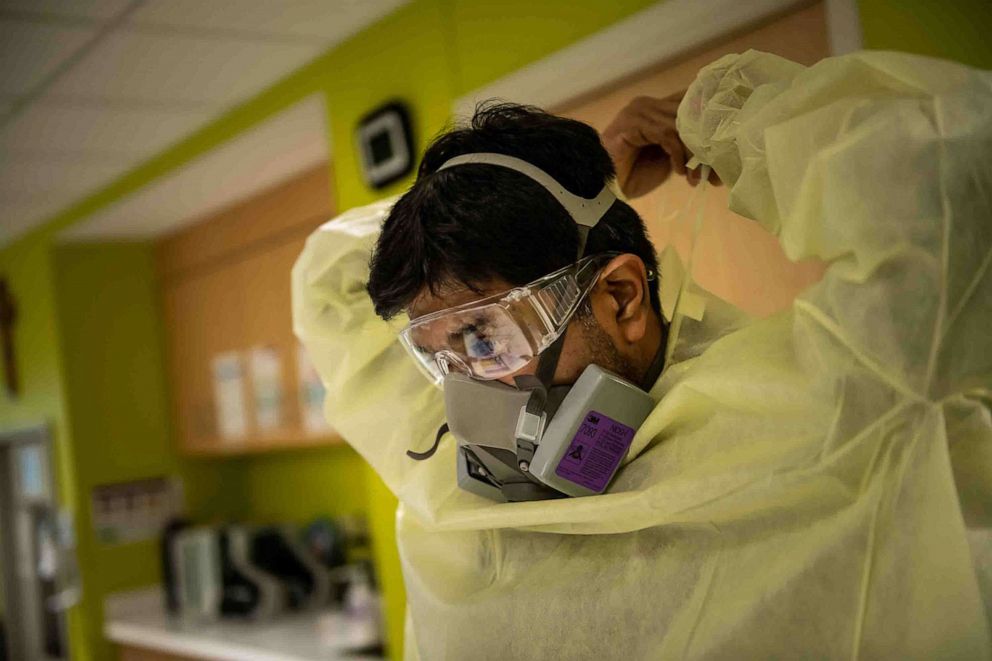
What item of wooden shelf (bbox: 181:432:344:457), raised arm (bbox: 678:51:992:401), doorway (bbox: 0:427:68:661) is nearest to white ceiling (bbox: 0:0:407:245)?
wooden shelf (bbox: 181:432:344:457)

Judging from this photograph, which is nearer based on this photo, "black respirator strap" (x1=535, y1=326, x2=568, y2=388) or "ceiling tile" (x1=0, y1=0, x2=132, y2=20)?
"black respirator strap" (x1=535, y1=326, x2=568, y2=388)

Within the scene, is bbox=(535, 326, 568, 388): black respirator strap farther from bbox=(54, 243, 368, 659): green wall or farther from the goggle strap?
bbox=(54, 243, 368, 659): green wall

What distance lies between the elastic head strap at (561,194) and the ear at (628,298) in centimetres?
5

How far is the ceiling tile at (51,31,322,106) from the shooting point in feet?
7.47

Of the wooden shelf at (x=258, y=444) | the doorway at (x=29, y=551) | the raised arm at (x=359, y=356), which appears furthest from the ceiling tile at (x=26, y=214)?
the raised arm at (x=359, y=356)

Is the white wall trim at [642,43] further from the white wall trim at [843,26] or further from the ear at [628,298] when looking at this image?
the ear at [628,298]

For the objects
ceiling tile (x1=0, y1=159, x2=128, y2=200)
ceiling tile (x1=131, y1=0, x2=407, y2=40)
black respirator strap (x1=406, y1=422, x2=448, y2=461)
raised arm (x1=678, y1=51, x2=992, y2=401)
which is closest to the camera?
raised arm (x1=678, y1=51, x2=992, y2=401)

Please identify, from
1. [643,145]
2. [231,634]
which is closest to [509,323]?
[643,145]

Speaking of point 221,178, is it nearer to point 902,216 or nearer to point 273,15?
point 273,15

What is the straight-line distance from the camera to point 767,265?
0.97m

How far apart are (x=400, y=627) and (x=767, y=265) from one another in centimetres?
173

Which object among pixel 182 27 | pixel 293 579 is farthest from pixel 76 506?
Result: pixel 182 27

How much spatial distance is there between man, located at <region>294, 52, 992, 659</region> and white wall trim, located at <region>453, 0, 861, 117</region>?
15cm

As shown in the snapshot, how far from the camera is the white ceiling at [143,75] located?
211 centimetres
